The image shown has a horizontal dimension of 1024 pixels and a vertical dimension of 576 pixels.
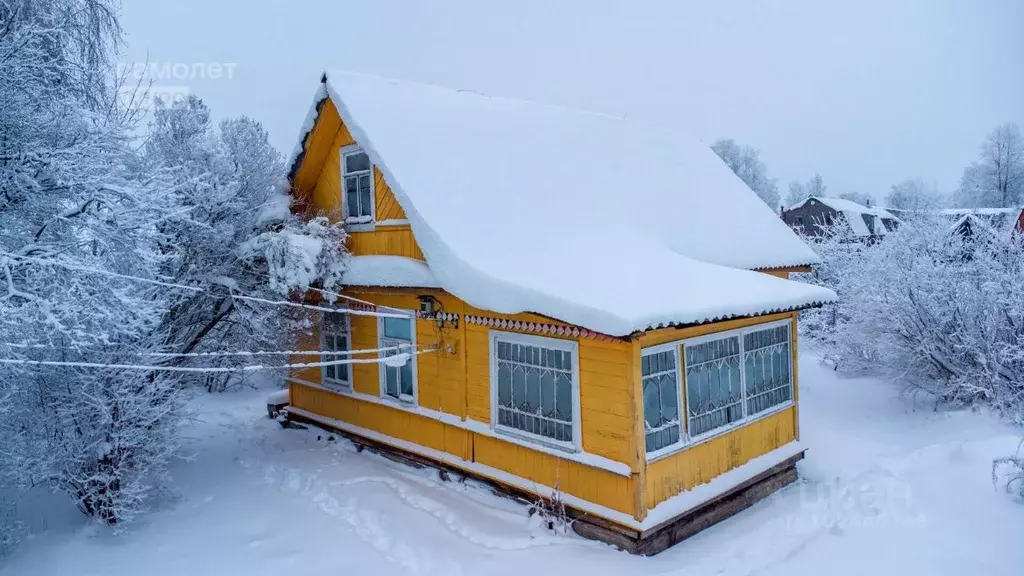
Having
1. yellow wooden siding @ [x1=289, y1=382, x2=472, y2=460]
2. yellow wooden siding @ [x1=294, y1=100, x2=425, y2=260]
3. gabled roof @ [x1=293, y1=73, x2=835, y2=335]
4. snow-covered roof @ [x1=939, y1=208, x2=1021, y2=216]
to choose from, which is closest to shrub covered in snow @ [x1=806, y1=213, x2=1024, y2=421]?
snow-covered roof @ [x1=939, y1=208, x2=1021, y2=216]

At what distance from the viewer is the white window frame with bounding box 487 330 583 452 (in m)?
6.95

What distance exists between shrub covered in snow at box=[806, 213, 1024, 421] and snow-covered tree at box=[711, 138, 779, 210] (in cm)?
3510

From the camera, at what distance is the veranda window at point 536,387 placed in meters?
7.08

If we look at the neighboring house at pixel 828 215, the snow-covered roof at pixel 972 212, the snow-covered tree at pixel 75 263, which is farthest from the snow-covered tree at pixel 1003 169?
the snow-covered tree at pixel 75 263

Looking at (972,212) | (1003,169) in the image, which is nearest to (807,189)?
(1003,169)

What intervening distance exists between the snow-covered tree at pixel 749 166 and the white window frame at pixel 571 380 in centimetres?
4412

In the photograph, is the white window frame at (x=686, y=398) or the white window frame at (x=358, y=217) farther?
the white window frame at (x=358, y=217)

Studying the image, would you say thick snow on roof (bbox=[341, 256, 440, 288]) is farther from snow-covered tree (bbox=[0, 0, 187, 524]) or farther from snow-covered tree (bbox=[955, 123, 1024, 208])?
snow-covered tree (bbox=[955, 123, 1024, 208])

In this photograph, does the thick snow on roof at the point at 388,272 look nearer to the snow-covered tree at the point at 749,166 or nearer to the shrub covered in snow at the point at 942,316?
the shrub covered in snow at the point at 942,316

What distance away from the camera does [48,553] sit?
22.2 ft

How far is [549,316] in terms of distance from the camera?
21.0ft

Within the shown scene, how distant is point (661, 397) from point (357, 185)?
570 centimetres

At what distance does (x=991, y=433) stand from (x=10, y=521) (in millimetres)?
13707

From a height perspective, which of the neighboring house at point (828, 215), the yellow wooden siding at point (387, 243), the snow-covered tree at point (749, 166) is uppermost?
the snow-covered tree at point (749, 166)
